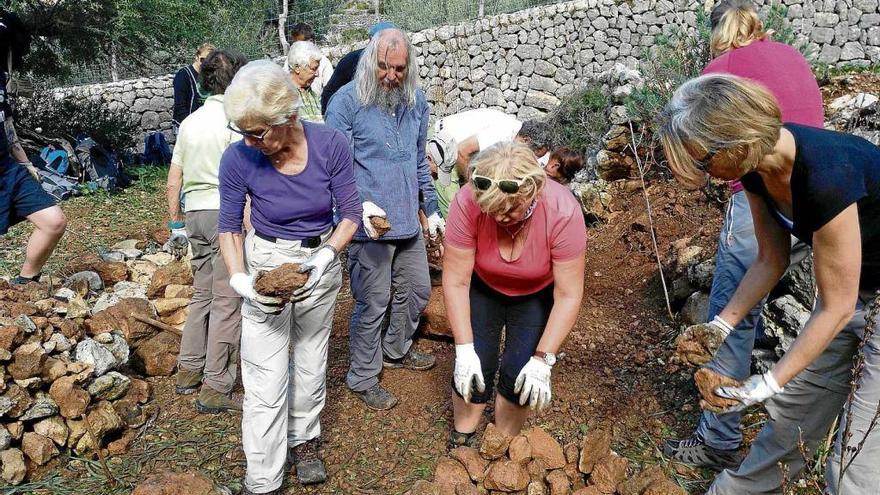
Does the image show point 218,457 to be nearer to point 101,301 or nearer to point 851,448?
point 101,301

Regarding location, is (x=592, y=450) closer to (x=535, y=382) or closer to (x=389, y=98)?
(x=535, y=382)

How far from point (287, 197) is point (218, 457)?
53.5 inches

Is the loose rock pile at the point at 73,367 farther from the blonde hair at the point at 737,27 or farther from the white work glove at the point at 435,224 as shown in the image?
the blonde hair at the point at 737,27

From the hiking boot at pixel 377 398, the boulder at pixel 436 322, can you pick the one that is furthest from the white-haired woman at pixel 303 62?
the hiking boot at pixel 377 398

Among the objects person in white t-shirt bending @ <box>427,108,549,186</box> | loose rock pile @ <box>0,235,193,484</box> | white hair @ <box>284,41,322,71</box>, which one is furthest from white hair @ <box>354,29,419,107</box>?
loose rock pile @ <box>0,235,193,484</box>

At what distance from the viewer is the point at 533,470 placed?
239cm

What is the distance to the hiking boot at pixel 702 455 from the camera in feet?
8.75

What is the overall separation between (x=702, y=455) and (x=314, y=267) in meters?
1.81

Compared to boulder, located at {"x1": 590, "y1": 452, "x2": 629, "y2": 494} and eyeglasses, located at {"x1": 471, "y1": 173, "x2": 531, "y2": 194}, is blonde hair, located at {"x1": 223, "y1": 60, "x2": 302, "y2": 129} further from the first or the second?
boulder, located at {"x1": 590, "y1": 452, "x2": 629, "y2": 494}

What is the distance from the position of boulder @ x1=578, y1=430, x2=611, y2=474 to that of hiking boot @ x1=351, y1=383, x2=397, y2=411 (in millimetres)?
1225

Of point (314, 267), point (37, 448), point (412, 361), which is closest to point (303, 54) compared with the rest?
point (412, 361)

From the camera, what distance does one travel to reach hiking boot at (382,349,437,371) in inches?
147

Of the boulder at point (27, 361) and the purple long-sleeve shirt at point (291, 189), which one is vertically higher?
the purple long-sleeve shirt at point (291, 189)

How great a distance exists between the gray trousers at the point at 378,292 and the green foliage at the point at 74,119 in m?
6.51
